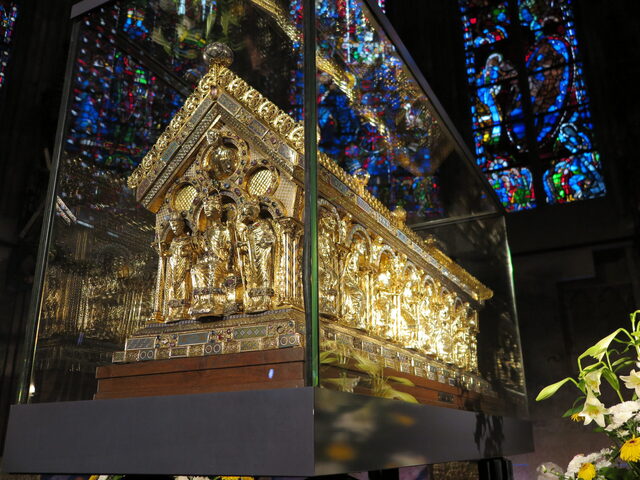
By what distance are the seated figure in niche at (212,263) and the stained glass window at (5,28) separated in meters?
5.70

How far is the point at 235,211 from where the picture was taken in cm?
225

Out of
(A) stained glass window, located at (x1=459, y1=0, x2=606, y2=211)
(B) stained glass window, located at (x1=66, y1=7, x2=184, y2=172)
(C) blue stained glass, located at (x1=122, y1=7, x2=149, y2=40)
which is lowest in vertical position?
(B) stained glass window, located at (x1=66, y1=7, x2=184, y2=172)

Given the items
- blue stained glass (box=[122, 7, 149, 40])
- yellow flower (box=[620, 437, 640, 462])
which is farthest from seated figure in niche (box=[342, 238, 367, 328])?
blue stained glass (box=[122, 7, 149, 40])

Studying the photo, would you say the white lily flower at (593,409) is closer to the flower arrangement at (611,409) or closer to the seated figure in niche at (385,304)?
the flower arrangement at (611,409)

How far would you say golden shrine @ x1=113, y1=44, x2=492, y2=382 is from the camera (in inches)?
79.9

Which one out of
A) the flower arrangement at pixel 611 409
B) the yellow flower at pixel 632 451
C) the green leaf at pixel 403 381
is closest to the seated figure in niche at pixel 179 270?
the green leaf at pixel 403 381

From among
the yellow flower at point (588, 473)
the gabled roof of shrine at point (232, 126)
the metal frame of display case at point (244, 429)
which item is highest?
the gabled roof of shrine at point (232, 126)

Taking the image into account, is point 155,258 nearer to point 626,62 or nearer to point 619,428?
point 619,428

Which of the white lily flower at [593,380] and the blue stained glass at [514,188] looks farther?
the blue stained glass at [514,188]

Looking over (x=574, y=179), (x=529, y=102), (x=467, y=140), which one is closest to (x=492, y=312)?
(x=574, y=179)

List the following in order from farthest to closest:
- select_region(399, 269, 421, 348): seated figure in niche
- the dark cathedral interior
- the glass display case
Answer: select_region(399, 269, 421, 348): seated figure in niche
the dark cathedral interior
the glass display case

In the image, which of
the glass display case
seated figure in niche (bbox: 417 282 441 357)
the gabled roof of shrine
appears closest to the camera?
the glass display case

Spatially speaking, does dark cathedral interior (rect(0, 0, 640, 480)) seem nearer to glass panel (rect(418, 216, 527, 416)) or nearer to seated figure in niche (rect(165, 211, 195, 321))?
glass panel (rect(418, 216, 527, 416))

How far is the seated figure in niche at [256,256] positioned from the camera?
2.06 m
